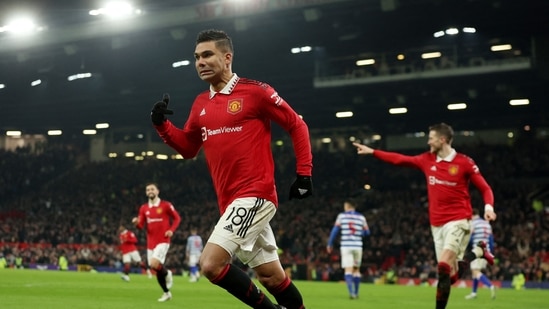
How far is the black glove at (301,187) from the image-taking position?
5730mm

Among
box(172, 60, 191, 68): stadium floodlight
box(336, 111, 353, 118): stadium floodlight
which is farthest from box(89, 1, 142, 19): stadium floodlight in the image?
box(336, 111, 353, 118): stadium floodlight

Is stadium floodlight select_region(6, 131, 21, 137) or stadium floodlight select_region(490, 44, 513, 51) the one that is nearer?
stadium floodlight select_region(490, 44, 513, 51)

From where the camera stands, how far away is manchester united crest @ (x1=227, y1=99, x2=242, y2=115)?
6.10 metres

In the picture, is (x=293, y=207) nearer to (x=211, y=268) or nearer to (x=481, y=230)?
(x=481, y=230)

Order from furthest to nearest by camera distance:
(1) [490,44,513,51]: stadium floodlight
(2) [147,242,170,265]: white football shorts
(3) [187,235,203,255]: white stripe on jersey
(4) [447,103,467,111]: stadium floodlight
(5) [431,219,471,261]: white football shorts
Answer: (4) [447,103,467,111]: stadium floodlight < (1) [490,44,513,51]: stadium floodlight < (3) [187,235,203,255]: white stripe on jersey < (2) [147,242,170,265]: white football shorts < (5) [431,219,471,261]: white football shorts

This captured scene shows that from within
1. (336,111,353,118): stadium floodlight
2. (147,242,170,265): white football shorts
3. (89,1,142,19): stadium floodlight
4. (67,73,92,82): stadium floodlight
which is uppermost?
(89,1,142,19): stadium floodlight

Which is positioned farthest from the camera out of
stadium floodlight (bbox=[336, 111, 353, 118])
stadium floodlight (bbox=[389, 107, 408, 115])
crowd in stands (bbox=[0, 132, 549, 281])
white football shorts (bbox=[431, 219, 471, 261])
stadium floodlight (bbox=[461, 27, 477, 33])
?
stadium floodlight (bbox=[336, 111, 353, 118])

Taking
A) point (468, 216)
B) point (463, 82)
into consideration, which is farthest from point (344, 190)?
point (468, 216)

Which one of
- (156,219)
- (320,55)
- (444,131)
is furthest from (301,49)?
(444,131)

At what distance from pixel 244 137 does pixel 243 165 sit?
0.23 meters

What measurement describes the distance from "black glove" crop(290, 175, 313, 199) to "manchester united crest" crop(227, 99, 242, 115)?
0.77 meters

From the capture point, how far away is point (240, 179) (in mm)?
5996

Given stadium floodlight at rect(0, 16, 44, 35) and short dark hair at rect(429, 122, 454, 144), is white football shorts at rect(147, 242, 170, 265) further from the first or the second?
stadium floodlight at rect(0, 16, 44, 35)

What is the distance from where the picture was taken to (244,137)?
6043 mm
